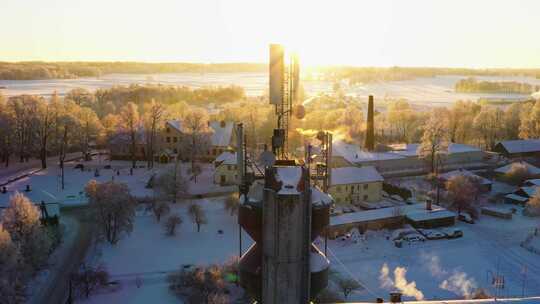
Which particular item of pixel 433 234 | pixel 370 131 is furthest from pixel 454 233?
pixel 370 131

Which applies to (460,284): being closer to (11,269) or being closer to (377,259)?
(377,259)

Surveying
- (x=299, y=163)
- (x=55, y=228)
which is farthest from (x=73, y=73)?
(x=299, y=163)

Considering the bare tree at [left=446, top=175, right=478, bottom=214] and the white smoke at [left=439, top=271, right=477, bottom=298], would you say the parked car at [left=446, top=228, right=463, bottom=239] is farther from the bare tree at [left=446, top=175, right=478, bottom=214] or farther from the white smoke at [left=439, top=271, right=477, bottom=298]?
the white smoke at [left=439, top=271, right=477, bottom=298]

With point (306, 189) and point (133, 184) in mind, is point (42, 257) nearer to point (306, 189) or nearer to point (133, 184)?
point (133, 184)

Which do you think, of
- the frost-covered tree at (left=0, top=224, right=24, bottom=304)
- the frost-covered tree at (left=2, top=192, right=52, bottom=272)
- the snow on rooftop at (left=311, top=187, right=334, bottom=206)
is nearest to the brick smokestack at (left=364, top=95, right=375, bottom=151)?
the frost-covered tree at (left=2, top=192, right=52, bottom=272)

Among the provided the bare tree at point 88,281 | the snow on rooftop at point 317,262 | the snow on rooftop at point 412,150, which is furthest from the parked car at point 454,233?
the snow on rooftop at point 317,262

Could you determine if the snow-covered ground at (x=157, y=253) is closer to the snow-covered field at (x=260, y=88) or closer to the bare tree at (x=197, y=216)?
the bare tree at (x=197, y=216)
